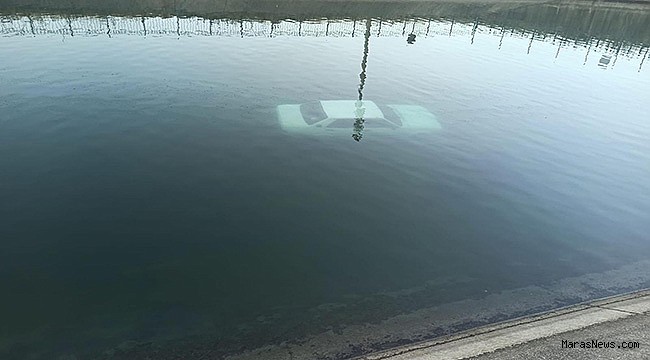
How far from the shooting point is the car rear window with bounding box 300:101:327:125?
66.8ft

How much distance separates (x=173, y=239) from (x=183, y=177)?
11.8ft

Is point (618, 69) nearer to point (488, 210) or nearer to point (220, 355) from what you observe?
point (488, 210)

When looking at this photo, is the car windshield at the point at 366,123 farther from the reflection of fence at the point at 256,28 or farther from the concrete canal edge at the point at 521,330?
the reflection of fence at the point at 256,28

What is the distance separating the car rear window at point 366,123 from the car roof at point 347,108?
1.06ft

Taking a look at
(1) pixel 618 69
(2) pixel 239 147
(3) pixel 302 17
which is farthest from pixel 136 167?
(1) pixel 618 69

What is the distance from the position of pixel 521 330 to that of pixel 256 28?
36.0 metres

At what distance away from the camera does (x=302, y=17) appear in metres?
45.0

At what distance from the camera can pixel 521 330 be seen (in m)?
8.77

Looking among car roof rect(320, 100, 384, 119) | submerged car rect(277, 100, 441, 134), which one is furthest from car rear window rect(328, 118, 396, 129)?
car roof rect(320, 100, 384, 119)

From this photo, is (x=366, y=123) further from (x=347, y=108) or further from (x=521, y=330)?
(x=521, y=330)

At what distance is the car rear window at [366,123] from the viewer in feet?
66.0

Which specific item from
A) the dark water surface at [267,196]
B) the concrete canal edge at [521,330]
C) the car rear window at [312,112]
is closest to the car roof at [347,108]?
the car rear window at [312,112]

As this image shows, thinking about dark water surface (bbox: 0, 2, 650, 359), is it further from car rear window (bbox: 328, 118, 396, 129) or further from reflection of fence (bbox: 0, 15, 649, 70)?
Result: reflection of fence (bbox: 0, 15, 649, 70)

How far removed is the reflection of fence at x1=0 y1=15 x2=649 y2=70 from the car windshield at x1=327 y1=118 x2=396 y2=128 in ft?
64.5
